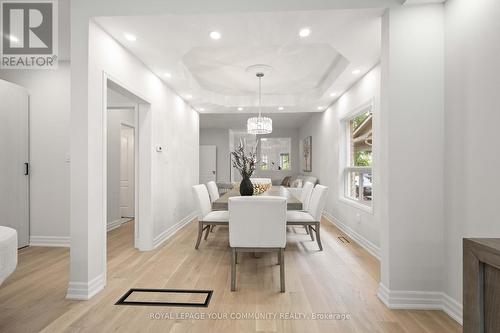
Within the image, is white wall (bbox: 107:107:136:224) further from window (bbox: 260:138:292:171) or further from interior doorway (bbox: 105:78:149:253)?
window (bbox: 260:138:292:171)

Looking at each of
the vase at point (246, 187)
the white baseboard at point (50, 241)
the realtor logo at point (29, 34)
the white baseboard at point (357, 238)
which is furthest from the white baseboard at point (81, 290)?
the white baseboard at point (357, 238)

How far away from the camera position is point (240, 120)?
27.7 ft

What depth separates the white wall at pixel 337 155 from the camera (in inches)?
137

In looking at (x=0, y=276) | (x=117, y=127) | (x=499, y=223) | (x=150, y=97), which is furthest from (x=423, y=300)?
(x=117, y=127)

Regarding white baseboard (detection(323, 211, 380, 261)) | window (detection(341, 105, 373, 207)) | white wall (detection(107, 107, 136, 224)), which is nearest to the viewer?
white baseboard (detection(323, 211, 380, 261))

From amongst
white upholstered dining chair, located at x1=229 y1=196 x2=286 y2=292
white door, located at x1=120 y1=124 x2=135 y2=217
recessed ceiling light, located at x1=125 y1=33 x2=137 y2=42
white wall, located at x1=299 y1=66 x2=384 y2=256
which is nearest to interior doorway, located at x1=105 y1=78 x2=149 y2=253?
white door, located at x1=120 y1=124 x2=135 y2=217

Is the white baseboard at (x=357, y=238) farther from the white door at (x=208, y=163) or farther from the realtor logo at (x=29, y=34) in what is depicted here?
the white door at (x=208, y=163)

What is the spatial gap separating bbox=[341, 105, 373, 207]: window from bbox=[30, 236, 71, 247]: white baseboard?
4.37 m

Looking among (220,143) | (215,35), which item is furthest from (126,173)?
(215,35)

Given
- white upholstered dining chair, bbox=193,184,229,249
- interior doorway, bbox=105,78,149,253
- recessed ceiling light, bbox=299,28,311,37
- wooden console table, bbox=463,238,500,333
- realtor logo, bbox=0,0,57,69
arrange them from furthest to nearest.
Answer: interior doorway, bbox=105,78,149,253 → white upholstered dining chair, bbox=193,184,229,249 → realtor logo, bbox=0,0,57,69 → recessed ceiling light, bbox=299,28,311,37 → wooden console table, bbox=463,238,500,333

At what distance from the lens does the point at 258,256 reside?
11.3 feet

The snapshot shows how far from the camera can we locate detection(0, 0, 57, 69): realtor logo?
2.71 metres

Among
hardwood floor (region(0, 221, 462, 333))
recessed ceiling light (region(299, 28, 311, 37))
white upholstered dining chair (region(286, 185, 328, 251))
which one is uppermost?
recessed ceiling light (region(299, 28, 311, 37))

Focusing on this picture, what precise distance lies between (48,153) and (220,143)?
6.19 meters
